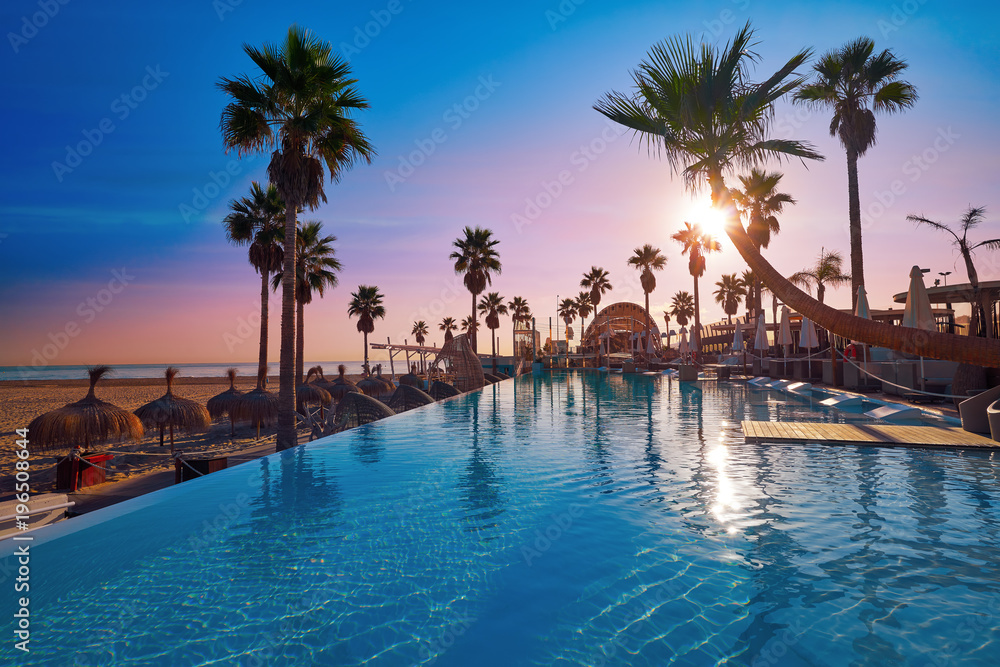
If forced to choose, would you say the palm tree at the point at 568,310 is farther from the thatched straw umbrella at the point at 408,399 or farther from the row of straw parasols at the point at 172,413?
the thatched straw umbrella at the point at 408,399

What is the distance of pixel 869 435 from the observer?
26.4ft

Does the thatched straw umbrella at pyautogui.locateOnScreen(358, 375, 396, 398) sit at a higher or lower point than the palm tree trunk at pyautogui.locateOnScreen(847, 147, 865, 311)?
lower

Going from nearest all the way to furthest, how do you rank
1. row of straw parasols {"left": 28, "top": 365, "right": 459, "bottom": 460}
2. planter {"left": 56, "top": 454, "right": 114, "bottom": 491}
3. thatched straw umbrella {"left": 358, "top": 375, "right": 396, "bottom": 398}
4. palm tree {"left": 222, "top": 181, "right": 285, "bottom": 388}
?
planter {"left": 56, "top": 454, "right": 114, "bottom": 491} → row of straw parasols {"left": 28, "top": 365, "right": 459, "bottom": 460} → palm tree {"left": 222, "top": 181, "right": 285, "bottom": 388} → thatched straw umbrella {"left": 358, "top": 375, "right": 396, "bottom": 398}

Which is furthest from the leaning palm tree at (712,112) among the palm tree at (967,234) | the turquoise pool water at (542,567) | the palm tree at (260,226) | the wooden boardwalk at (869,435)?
the palm tree at (260,226)

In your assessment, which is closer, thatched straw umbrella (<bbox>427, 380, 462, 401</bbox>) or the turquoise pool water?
the turquoise pool water

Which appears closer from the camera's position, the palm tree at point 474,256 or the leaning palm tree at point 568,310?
the palm tree at point 474,256

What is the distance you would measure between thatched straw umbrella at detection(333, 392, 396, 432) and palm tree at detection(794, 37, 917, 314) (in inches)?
671

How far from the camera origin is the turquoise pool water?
2.94 meters

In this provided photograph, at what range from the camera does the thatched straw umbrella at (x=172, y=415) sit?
15.4 metres

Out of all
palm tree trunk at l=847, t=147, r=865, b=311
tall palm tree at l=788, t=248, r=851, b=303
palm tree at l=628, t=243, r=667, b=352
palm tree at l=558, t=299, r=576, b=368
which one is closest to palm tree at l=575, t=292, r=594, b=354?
palm tree at l=558, t=299, r=576, b=368

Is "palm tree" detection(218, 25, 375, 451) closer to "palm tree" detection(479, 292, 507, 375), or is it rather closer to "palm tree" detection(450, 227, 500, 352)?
"palm tree" detection(450, 227, 500, 352)

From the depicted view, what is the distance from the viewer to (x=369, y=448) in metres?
8.63

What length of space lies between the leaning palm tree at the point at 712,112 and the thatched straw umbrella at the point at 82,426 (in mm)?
13061

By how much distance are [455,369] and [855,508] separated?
22013mm
